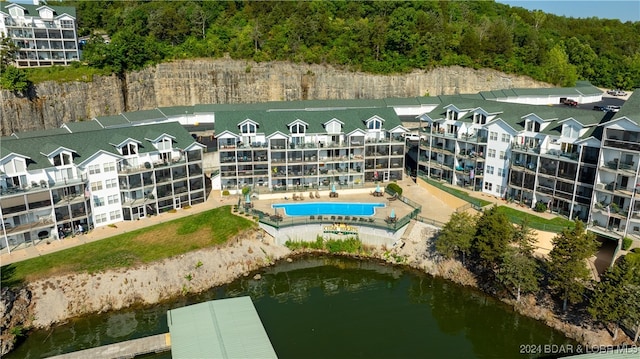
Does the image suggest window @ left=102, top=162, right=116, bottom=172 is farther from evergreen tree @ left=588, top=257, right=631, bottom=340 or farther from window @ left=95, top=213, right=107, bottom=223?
evergreen tree @ left=588, top=257, right=631, bottom=340

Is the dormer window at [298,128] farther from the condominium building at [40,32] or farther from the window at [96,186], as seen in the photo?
the condominium building at [40,32]

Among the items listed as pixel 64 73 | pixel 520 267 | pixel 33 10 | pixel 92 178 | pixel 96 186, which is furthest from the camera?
pixel 33 10

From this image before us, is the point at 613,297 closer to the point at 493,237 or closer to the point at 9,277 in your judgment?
the point at 493,237

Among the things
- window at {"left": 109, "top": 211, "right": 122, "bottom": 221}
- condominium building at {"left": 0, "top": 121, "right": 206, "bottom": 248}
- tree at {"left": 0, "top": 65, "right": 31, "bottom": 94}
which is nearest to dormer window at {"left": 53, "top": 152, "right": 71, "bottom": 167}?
condominium building at {"left": 0, "top": 121, "right": 206, "bottom": 248}

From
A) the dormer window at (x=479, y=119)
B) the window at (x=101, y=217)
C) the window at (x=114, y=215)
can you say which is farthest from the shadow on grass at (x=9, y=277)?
the dormer window at (x=479, y=119)

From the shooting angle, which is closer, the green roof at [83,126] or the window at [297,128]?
the window at [297,128]

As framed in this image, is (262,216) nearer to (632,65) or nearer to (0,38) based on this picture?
(0,38)

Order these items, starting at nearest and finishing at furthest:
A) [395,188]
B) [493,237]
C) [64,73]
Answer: [493,237]
[395,188]
[64,73]

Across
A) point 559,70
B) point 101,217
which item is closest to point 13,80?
point 101,217
